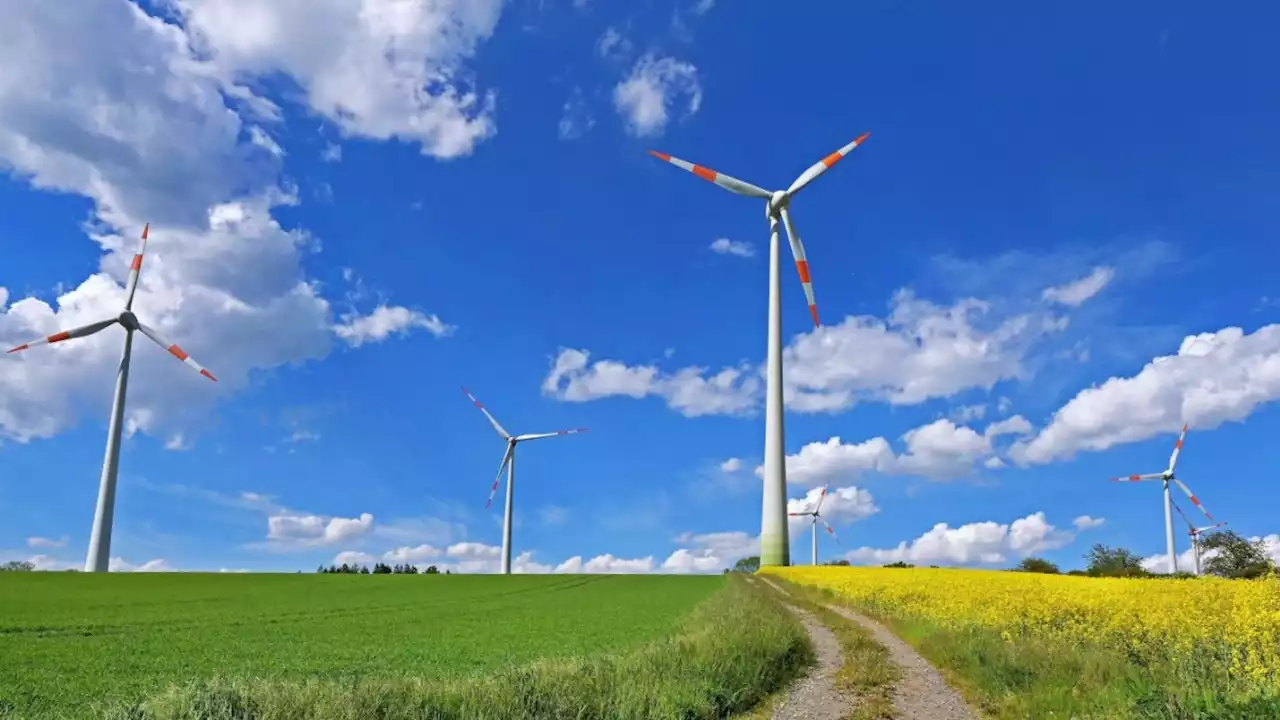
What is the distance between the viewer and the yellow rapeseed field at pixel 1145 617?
1675cm

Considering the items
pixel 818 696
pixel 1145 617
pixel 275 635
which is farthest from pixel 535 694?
pixel 275 635

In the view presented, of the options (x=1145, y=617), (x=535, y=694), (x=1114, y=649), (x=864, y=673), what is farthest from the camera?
(x=1145, y=617)

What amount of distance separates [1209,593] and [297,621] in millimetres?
36892

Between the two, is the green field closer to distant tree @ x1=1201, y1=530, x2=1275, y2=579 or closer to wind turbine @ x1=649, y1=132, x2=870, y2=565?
wind turbine @ x1=649, y1=132, x2=870, y2=565

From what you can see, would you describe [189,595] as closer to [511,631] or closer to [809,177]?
[511,631]

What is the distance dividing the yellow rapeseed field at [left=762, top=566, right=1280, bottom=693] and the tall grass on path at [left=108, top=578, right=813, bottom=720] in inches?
319

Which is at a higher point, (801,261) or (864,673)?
(801,261)

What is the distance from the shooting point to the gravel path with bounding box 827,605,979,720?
15.8m

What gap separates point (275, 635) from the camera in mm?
33344

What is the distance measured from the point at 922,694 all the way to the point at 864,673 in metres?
1.87

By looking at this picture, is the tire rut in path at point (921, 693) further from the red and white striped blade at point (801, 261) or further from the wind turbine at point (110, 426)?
the wind turbine at point (110, 426)

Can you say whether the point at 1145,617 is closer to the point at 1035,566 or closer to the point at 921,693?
the point at 921,693

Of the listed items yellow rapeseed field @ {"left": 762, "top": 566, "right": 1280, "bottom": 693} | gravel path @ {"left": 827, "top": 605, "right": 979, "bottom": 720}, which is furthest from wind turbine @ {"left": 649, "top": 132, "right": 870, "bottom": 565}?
gravel path @ {"left": 827, "top": 605, "right": 979, "bottom": 720}

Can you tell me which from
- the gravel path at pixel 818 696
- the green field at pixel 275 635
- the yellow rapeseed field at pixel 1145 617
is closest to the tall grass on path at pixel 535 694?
the gravel path at pixel 818 696
